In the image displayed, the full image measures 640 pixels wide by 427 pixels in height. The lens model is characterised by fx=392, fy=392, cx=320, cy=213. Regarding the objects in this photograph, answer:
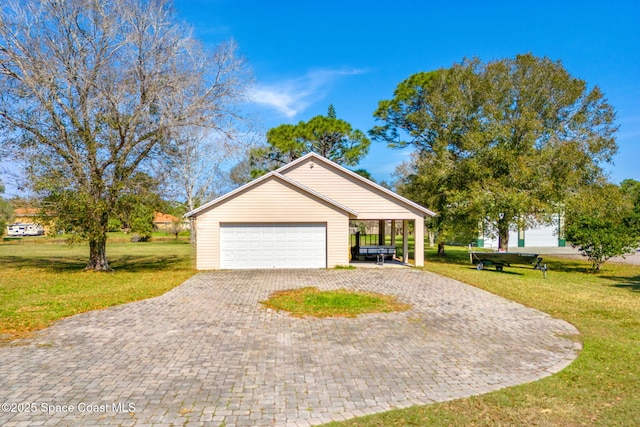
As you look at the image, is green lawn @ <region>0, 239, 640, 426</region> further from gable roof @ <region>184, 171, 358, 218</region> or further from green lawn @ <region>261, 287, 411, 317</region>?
green lawn @ <region>261, 287, 411, 317</region>

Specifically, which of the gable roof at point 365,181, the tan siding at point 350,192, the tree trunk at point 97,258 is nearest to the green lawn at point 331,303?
the tan siding at point 350,192

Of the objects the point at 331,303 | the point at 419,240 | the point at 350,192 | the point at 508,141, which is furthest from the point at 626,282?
the point at 331,303

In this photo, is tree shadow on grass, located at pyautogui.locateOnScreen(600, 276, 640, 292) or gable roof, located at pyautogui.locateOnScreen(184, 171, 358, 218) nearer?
tree shadow on grass, located at pyautogui.locateOnScreen(600, 276, 640, 292)

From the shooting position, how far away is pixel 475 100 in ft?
72.3

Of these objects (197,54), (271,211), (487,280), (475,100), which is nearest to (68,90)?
(197,54)

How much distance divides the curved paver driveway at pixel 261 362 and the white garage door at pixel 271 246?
7.33m

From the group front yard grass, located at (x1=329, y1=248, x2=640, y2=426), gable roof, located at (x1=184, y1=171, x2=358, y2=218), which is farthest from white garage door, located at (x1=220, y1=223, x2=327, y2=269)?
front yard grass, located at (x1=329, y1=248, x2=640, y2=426)

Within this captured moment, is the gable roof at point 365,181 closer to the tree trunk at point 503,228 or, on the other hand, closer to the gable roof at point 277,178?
the gable roof at point 277,178

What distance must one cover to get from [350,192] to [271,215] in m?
4.21

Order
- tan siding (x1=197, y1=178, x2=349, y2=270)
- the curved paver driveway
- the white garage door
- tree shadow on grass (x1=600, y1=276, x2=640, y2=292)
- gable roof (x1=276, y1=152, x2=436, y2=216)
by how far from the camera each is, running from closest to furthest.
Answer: the curved paver driveway
tree shadow on grass (x1=600, y1=276, x2=640, y2=292)
tan siding (x1=197, y1=178, x2=349, y2=270)
the white garage door
gable roof (x1=276, y1=152, x2=436, y2=216)

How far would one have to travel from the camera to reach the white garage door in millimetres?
17234

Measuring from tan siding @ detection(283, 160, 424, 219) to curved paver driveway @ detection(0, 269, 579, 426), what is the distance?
9187 millimetres

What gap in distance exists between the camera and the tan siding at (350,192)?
18766 mm

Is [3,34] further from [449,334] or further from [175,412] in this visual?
[449,334]
